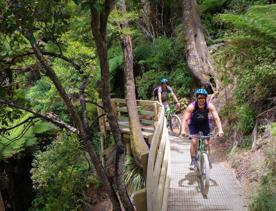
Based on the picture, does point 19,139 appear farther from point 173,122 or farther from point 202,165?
point 202,165

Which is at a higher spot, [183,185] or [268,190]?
[268,190]

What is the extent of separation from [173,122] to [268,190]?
6444 millimetres

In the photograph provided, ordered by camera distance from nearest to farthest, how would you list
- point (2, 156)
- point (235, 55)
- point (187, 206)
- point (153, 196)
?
point (153, 196), point (187, 206), point (2, 156), point (235, 55)

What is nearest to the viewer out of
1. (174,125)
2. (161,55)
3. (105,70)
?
(105,70)

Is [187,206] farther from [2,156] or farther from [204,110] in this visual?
[2,156]

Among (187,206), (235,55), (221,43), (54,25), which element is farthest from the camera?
(221,43)

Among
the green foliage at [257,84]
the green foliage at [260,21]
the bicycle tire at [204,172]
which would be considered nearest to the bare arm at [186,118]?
the bicycle tire at [204,172]

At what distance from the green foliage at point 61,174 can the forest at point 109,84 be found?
1.3 inches

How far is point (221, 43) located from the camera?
15477 mm

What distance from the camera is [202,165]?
21.2ft

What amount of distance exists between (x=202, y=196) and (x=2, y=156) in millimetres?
5740

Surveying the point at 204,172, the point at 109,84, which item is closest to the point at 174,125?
the point at 204,172

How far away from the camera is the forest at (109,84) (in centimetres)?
500

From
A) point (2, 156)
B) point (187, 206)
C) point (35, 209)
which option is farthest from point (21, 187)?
point (187, 206)
